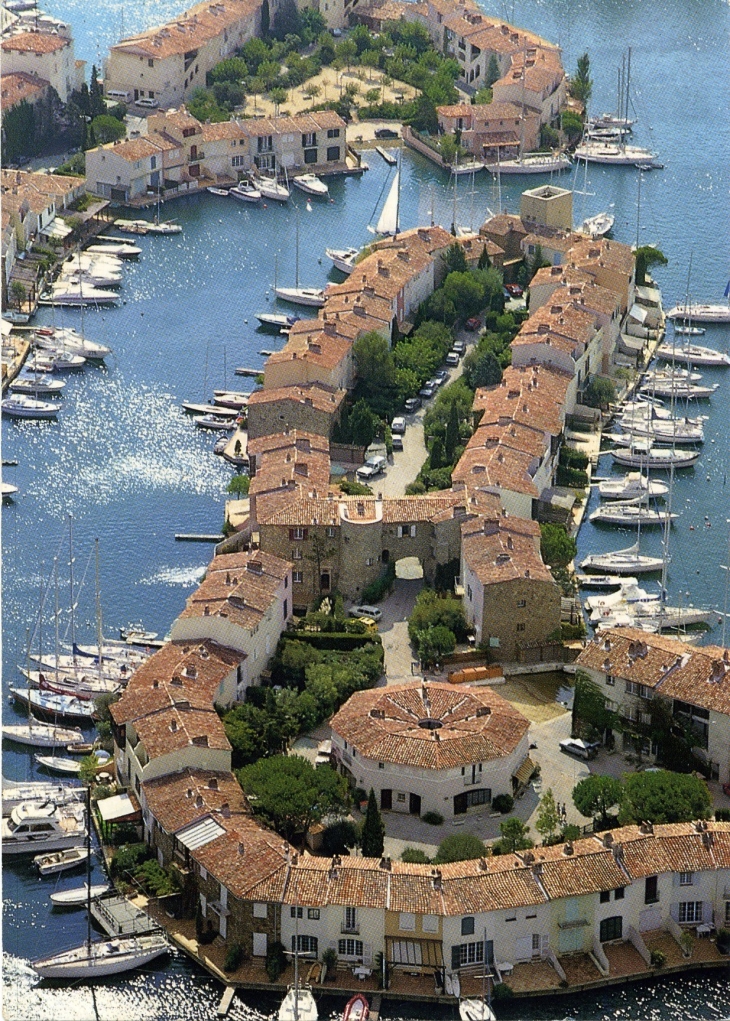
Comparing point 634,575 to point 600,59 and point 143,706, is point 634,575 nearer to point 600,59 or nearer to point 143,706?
point 143,706

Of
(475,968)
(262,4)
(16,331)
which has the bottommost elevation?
(475,968)

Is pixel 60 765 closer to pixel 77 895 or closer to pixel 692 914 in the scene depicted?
pixel 77 895

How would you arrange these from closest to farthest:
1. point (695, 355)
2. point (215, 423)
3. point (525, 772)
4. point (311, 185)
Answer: point (525, 772)
point (215, 423)
point (695, 355)
point (311, 185)

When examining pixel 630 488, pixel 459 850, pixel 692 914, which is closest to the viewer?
pixel 692 914

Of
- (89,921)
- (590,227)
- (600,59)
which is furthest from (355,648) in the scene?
(600,59)

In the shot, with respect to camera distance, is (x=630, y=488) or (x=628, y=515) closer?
(x=628, y=515)

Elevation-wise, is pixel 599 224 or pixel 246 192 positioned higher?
pixel 246 192

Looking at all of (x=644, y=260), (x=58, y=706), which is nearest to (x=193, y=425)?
(x=58, y=706)

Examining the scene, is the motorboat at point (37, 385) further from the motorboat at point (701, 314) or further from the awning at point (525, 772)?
the awning at point (525, 772)
